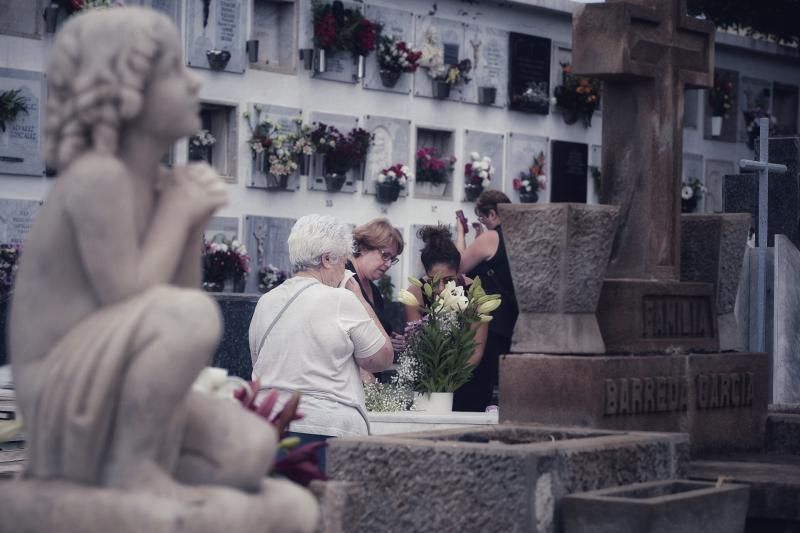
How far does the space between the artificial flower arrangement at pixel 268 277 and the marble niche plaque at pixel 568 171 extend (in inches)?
255

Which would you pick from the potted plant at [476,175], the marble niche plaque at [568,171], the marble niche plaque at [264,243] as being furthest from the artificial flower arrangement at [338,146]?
the marble niche plaque at [568,171]

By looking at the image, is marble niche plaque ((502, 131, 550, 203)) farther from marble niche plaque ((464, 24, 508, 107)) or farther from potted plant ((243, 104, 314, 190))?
potted plant ((243, 104, 314, 190))

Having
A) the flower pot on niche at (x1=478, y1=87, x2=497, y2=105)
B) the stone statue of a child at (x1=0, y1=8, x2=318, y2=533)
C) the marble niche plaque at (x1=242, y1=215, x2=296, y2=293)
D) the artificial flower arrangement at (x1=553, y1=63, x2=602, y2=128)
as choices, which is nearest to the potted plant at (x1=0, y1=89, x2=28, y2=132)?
the marble niche plaque at (x1=242, y1=215, x2=296, y2=293)

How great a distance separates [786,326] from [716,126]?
54.7ft

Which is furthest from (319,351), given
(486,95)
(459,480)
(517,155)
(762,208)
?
(517,155)

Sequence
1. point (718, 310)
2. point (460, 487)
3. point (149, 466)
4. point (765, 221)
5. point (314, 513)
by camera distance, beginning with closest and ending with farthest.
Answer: point (149, 466) → point (314, 513) → point (460, 487) → point (718, 310) → point (765, 221)

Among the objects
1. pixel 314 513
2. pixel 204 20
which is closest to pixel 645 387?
pixel 314 513

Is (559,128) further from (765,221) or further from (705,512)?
(705,512)

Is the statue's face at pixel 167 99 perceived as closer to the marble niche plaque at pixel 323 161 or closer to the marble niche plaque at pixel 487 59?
the marble niche plaque at pixel 323 161

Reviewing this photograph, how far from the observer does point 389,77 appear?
72.4ft

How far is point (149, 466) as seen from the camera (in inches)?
139

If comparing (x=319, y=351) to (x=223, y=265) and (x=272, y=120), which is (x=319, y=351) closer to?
(x=223, y=265)

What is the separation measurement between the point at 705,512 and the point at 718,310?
102 inches

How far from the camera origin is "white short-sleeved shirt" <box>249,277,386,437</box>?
6812mm
